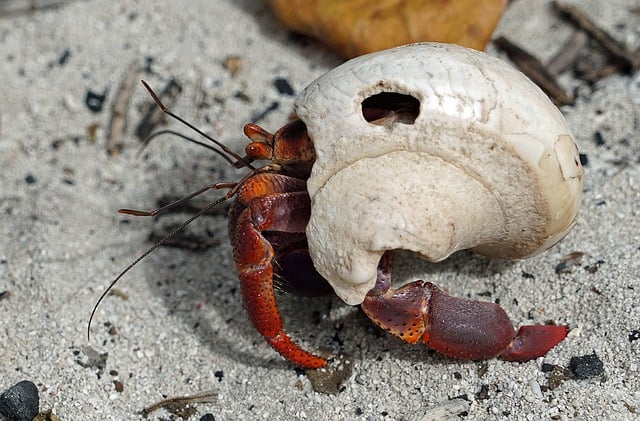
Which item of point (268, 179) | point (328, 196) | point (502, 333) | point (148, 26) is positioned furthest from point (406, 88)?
point (148, 26)

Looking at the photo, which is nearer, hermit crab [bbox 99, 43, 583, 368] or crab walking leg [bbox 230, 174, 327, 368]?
hermit crab [bbox 99, 43, 583, 368]

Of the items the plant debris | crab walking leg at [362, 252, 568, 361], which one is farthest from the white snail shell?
the plant debris

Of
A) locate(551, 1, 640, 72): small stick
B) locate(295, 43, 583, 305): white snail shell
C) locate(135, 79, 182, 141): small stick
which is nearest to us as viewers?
locate(295, 43, 583, 305): white snail shell

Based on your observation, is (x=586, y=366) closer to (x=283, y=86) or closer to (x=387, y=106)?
(x=387, y=106)

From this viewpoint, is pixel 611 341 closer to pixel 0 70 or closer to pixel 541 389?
pixel 541 389

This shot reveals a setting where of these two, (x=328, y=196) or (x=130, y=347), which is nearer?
(x=328, y=196)

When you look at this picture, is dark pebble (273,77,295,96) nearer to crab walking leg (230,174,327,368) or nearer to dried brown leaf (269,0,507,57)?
dried brown leaf (269,0,507,57)
